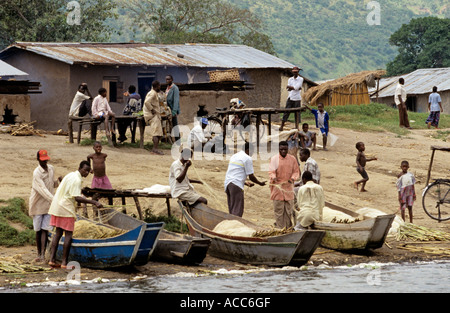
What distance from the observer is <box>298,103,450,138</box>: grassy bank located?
29516 millimetres

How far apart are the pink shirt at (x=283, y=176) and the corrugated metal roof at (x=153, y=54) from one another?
12.3 m

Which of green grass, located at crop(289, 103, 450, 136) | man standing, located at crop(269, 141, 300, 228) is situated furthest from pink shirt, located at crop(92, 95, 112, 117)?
green grass, located at crop(289, 103, 450, 136)

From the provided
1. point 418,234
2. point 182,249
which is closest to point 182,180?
point 182,249

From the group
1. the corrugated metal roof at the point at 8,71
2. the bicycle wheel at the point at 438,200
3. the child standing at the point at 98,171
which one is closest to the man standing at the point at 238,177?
the child standing at the point at 98,171

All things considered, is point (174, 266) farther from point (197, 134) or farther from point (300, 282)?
point (197, 134)

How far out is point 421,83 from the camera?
134ft

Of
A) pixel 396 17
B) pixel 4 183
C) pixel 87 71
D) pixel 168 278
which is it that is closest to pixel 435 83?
pixel 87 71

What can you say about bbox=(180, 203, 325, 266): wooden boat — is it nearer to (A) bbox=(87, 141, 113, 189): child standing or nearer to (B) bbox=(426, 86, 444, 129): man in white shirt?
(A) bbox=(87, 141, 113, 189): child standing

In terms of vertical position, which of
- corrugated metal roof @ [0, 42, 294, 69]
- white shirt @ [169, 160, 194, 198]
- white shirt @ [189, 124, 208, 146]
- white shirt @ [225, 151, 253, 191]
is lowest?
white shirt @ [169, 160, 194, 198]

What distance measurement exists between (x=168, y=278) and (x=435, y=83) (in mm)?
29732

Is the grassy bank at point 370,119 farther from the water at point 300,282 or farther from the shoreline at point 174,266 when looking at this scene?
the water at point 300,282

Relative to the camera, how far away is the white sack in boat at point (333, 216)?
47.8 ft

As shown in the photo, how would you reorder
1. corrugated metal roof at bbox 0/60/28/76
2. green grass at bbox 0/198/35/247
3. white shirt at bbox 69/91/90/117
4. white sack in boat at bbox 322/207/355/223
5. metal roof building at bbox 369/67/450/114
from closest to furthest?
green grass at bbox 0/198/35/247
white sack in boat at bbox 322/207/355/223
white shirt at bbox 69/91/90/117
corrugated metal roof at bbox 0/60/28/76
metal roof building at bbox 369/67/450/114

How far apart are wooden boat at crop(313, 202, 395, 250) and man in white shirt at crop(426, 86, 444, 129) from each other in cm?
1724
